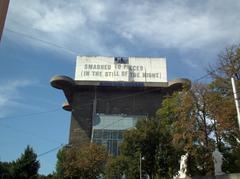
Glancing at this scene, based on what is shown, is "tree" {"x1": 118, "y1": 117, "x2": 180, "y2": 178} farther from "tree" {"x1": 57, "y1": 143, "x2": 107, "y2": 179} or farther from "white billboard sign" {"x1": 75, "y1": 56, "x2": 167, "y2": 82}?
"white billboard sign" {"x1": 75, "y1": 56, "x2": 167, "y2": 82}

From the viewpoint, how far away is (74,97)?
8562cm

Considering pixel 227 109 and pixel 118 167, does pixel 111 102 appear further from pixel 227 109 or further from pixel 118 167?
pixel 227 109

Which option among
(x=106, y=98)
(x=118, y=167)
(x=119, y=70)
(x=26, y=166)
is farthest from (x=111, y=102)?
(x=118, y=167)

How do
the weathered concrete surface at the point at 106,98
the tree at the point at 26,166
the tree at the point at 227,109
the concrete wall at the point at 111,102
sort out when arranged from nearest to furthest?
the tree at the point at 227,109 < the tree at the point at 26,166 < the weathered concrete surface at the point at 106,98 < the concrete wall at the point at 111,102

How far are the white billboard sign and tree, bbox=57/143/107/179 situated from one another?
36931 mm

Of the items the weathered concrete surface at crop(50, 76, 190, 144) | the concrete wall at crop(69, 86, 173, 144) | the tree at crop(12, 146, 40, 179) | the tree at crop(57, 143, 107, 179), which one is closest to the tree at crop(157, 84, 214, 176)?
the tree at crop(57, 143, 107, 179)

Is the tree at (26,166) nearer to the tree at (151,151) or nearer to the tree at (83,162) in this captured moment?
the tree at (83,162)

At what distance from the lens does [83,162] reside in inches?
1761

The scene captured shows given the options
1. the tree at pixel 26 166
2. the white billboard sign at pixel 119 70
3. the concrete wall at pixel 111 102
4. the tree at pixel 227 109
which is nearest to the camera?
the tree at pixel 227 109

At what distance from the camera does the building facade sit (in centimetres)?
8212

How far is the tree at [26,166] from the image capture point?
4797 centimetres

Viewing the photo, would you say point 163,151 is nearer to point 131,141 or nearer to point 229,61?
point 131,141

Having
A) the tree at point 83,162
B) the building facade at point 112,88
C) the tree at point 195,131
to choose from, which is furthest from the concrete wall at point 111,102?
the tree at point 195,131

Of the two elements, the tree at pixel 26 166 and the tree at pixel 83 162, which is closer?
the tree at pixel 83 162
